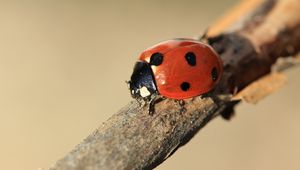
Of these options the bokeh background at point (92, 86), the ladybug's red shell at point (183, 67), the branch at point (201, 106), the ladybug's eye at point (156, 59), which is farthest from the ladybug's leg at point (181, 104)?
the bokeh background at point (92, 86)

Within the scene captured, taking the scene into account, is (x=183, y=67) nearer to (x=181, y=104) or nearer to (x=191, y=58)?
(x=191, y=58)

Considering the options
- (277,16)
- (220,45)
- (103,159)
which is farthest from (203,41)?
(103,159)

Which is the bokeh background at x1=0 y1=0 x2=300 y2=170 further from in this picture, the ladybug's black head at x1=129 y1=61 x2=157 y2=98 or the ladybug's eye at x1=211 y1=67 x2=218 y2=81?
the ladybug's eye at x1=211 y1=67 x2=218 y2=81

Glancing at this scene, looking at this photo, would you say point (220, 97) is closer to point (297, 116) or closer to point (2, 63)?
point (297, 116)

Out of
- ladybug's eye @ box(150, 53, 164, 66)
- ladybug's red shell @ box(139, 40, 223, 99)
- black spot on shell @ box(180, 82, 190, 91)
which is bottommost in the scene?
black spot on shell @ box(180, 82, 190, 91)

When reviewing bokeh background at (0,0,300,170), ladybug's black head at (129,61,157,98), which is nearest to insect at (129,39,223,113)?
ladybug's black head at (129,61,157,98)

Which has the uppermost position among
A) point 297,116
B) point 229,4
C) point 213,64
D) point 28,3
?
point 28,3

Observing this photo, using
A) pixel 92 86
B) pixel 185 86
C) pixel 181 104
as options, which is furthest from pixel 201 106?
pixel 92 86
